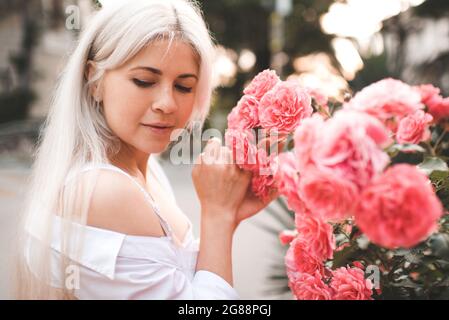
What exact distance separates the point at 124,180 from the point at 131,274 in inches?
8.1

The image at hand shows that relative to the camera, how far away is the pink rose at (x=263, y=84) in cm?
123

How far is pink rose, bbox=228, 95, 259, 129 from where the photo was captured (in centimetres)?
119

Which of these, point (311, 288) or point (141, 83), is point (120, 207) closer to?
point (141, 83)

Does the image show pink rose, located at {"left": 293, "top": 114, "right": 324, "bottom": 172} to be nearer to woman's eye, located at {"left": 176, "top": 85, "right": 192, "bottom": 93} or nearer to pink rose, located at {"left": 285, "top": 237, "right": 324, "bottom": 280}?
pink rose, located at {"left": 285, "top": 237, "right": 324, "bottom": 280}

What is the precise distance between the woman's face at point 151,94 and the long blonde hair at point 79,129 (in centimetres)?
2

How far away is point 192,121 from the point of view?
152 cm

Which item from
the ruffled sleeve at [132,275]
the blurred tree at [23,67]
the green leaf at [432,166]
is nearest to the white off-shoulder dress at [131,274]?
the ruffled sleeve at [132,275]

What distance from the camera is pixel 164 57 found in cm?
→ 119

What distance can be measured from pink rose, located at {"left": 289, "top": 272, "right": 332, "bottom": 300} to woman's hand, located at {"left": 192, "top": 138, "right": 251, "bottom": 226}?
0.19 m

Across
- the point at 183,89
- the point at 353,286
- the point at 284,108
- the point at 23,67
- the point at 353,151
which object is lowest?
the point at 353,286

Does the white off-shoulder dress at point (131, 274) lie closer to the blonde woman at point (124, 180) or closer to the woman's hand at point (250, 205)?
the blonde woman at point (124, 180)

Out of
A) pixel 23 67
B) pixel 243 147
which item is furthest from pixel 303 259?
pixel 23 67

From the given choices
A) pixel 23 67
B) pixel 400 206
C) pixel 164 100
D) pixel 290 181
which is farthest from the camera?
pixel 23 67
